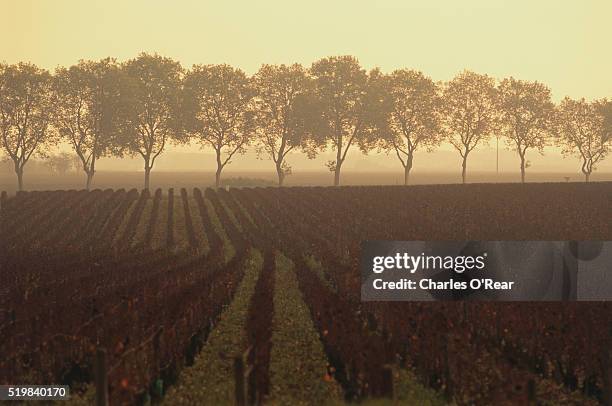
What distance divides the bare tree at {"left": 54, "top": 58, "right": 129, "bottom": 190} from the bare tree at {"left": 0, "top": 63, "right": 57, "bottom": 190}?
1.43 metres

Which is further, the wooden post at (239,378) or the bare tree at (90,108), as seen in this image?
the bare tree at (90,108)

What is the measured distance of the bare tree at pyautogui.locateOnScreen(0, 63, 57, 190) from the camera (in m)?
73.4

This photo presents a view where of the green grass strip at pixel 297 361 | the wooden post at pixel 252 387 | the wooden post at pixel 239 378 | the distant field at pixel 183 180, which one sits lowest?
the green grass strip at pixel 297 361

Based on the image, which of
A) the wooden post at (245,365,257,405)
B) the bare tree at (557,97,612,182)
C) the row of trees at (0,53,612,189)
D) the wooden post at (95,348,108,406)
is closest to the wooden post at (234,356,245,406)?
the wooden post at (245,365,257,405)

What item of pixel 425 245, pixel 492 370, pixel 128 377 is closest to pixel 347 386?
pixel 492 370

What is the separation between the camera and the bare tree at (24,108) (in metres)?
73.4

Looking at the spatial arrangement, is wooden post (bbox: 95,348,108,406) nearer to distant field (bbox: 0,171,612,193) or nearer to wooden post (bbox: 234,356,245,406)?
wooden post (bbox: 234,356,245,406)

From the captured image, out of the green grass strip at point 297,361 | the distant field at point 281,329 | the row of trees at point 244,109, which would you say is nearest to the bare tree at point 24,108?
the row of trees at point 244,109

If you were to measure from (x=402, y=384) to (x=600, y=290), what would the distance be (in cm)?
679

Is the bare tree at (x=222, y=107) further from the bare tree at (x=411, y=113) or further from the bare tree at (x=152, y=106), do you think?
the bare tree at (x=411, y=113)

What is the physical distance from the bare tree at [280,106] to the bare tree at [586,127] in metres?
38.1

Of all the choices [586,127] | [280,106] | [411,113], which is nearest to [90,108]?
[280,106]

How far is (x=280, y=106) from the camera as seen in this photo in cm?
7931

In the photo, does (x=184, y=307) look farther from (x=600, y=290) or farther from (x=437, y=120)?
(x=437, y=120)
